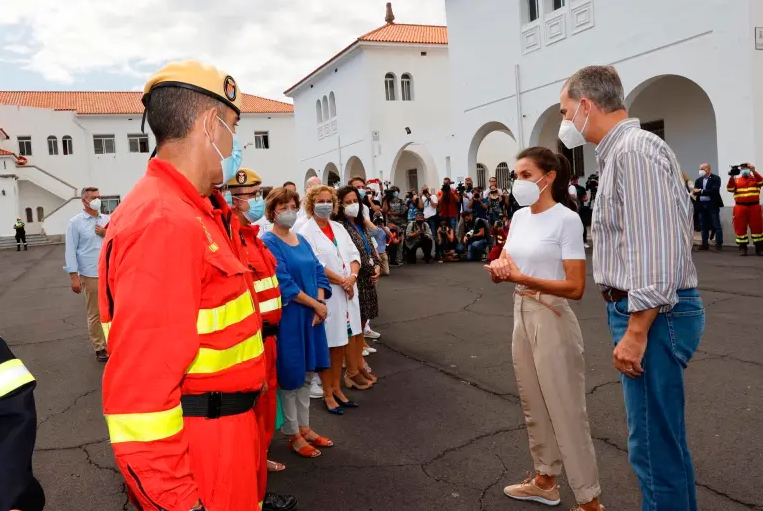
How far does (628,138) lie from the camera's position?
2.42 meters

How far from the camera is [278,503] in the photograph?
357 centimetres

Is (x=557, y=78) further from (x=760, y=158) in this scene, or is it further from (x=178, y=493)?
(x=178, y=493)

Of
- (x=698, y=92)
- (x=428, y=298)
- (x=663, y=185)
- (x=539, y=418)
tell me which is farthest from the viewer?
(x=698, y=92)

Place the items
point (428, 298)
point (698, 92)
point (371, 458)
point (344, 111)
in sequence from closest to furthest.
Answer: point (371, 458)
point (428, 298)
point (698, 92)
point (344, 111)

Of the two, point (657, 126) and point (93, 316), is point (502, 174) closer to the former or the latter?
point (657, 126)

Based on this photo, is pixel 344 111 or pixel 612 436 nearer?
pixel 612 436

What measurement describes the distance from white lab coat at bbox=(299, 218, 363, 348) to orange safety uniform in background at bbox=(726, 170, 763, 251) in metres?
10.6

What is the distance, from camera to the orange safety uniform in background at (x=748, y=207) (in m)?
12.6

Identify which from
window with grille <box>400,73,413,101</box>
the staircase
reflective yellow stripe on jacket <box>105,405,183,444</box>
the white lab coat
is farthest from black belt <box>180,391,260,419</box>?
the staircase

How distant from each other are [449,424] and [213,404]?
3285mm

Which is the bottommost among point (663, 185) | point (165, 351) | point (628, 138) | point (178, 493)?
point (178, 493)

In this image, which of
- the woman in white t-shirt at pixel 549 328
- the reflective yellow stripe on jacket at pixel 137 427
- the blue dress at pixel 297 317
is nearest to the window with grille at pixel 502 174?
the blue dress at pixel 297 317

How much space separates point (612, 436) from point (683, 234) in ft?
7.70

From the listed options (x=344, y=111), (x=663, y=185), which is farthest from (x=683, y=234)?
(x=344, y=111)
